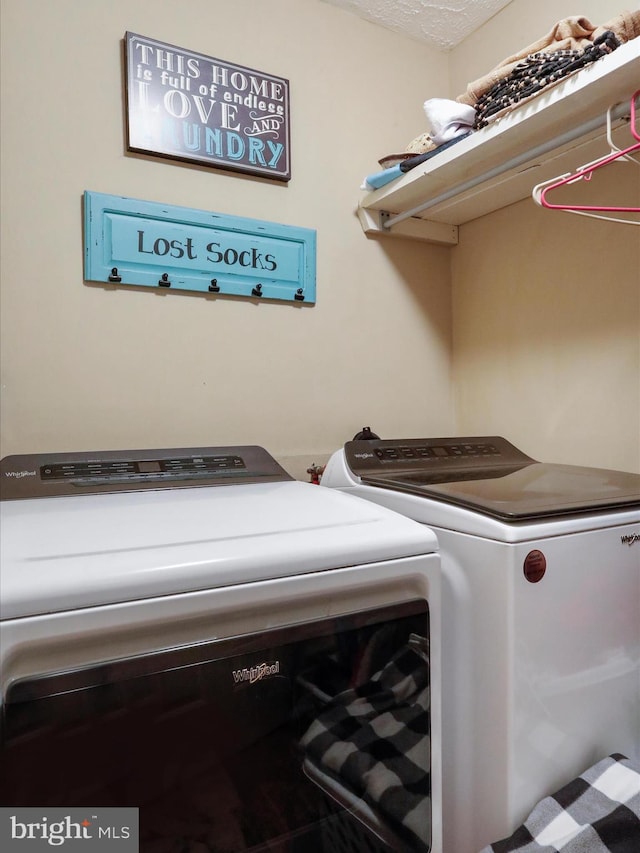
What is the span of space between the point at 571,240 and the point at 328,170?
808mm

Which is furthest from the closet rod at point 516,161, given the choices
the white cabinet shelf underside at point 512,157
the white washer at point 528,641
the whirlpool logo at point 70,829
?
the whirlpool logo at point 70,829

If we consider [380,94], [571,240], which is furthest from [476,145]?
[380,94]

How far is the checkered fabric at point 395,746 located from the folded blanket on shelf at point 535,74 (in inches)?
47.5

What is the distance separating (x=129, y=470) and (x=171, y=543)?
1.83 feet

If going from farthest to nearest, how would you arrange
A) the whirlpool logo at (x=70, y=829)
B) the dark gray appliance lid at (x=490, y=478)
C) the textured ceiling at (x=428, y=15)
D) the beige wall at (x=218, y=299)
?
1. the textured ceiling at (x=428, y=15)
2. the beige wall at (x=218, y=299)
3. the dark gray appliance lid at (x=490, y=478)
4. the whirlpool logo at (x=70, y=829)

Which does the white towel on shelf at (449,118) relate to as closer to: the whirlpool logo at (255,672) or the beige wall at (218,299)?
the beige wall at (218,299)

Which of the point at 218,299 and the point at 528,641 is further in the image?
the point at 218,299

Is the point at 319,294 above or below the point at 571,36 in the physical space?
below

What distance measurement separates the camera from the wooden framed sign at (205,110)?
1.55 metres

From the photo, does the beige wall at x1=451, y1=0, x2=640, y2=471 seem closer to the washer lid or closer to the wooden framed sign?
the wooden framed sign

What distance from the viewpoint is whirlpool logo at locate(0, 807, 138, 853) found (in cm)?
72

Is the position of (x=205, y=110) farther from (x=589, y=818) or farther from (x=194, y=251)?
(x=589, y=818)

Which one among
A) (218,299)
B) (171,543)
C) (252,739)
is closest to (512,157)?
(218,299)

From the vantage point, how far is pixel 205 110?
64.7 inches
